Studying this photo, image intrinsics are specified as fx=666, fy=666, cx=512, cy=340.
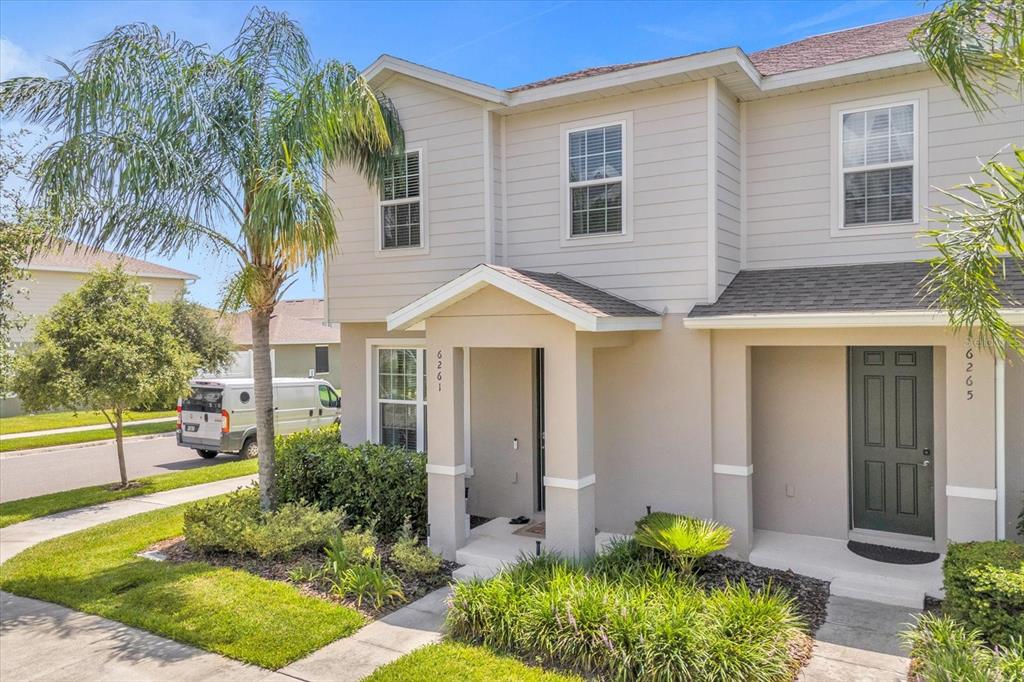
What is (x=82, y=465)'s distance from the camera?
642 inches


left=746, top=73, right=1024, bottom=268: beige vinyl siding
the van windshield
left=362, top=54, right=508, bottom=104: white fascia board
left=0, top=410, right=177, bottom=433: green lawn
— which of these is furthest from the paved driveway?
left=746, top=73, right=1024, bottom=268: beige vinyl siding

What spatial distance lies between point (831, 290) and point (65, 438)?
21.0 meters

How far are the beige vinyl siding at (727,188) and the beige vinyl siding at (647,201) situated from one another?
22cm

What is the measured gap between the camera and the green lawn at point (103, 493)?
1138 cm

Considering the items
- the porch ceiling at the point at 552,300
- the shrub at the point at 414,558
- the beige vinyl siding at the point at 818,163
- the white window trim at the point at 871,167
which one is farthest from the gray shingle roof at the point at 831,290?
the shrub at the point at 414,558

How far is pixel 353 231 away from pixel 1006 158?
884 centimetres

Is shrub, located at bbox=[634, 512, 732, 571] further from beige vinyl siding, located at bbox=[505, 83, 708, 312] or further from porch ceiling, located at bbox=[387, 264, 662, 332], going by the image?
beige vinyl siding, located at bbox=[505, 83, 708, 312]

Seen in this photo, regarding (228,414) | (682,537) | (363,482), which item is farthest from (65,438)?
(682,537)

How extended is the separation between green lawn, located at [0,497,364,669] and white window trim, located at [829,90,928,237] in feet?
24.1

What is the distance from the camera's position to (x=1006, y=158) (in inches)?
304

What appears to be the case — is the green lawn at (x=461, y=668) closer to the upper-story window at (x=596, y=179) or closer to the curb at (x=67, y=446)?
the upper-story window at (x=596, y=179)

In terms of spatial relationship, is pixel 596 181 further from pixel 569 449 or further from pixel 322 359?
pixel 322 359

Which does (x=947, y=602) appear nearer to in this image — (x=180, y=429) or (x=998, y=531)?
(x=998, y=531)

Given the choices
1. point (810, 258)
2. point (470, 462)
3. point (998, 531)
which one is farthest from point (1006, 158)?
point (470, 462)
